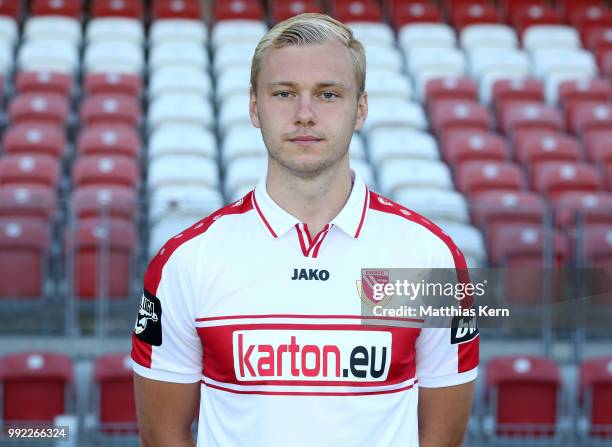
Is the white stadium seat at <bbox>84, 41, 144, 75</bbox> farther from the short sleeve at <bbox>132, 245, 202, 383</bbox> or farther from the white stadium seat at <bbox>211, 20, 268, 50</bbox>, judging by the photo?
the short sleeve at <bbox>132, 245, 202, 383</bbox>

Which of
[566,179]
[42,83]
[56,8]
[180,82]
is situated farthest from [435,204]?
[56,8]

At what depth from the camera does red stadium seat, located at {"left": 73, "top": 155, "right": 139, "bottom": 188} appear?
25.1 ft

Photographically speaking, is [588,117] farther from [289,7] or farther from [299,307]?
[299,307]

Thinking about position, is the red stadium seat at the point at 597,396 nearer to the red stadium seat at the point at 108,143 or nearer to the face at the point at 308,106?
the red stadium seat at the point at 108,143

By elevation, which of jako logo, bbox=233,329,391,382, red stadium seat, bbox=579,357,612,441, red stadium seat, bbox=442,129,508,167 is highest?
red stadium seat, bbox=442,129,508,167

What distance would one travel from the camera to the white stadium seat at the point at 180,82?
9336 millimetres

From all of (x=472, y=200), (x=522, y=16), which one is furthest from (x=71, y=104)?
(x=522, y=16)

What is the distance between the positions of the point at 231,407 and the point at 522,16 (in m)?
10.0

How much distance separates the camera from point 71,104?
379 inches

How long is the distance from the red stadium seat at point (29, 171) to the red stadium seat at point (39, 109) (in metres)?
1.00

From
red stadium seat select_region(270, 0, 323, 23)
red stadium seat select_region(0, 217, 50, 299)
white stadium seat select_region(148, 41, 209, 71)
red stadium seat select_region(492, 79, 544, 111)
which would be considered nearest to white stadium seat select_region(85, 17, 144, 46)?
white stadium seat select_region(148, 41, 209, 71)

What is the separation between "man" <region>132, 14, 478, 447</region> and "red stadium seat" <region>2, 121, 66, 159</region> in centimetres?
621

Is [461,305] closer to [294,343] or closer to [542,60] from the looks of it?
[294,343]

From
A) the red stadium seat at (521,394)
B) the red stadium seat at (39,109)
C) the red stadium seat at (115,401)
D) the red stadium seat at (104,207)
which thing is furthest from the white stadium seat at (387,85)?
the red stadium seat at (115,401)
